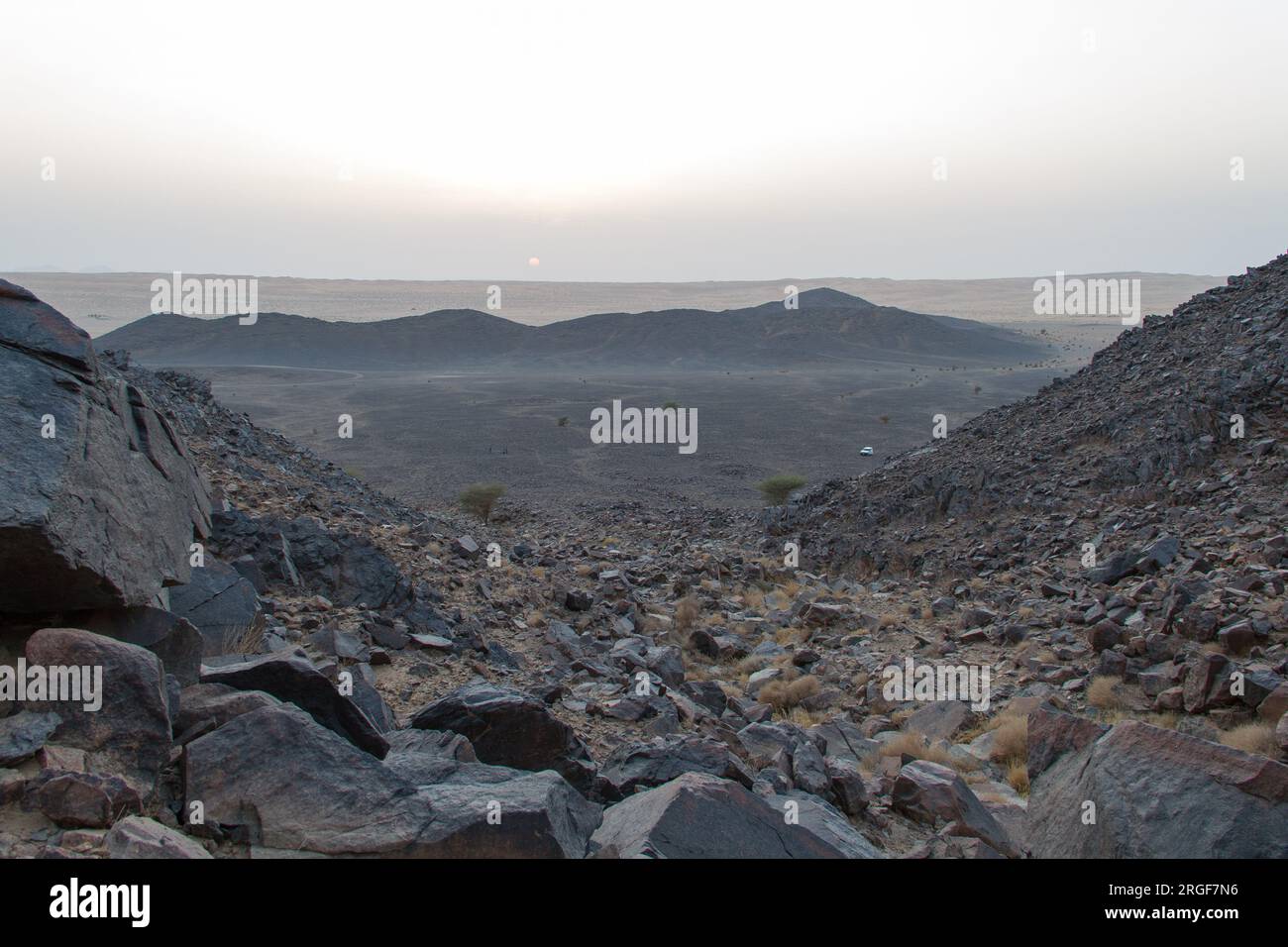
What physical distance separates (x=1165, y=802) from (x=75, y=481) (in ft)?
20.4

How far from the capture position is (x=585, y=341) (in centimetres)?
11019

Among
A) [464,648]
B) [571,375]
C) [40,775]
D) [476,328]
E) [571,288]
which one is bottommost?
[464,648]

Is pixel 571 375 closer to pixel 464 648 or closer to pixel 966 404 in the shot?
pixel 966 404

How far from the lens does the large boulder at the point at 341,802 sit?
377cm

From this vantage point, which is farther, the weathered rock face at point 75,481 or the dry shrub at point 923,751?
the dry shrub at point 923,751

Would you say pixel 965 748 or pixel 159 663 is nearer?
pixel 159 663

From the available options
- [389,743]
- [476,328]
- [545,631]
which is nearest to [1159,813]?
[389,743]

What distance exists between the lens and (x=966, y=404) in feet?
190

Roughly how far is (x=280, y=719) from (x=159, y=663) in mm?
806

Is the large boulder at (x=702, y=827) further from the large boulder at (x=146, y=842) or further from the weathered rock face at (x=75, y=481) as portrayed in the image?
the weathered rock face at (x=75, y=481)

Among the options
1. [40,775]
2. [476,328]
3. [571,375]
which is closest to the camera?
[40,775]

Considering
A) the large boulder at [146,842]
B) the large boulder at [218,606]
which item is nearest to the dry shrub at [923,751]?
the large boulder at [218,606]

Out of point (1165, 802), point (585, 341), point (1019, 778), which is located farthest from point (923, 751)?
point (585, 341)

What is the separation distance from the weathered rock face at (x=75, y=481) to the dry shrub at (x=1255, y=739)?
24.8 feet
